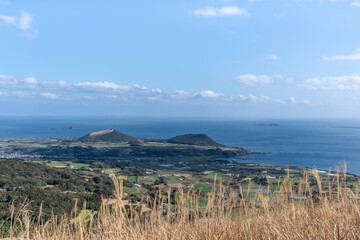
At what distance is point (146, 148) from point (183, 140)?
14600mm

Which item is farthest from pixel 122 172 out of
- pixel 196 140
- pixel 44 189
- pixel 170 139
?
pixel 170 139

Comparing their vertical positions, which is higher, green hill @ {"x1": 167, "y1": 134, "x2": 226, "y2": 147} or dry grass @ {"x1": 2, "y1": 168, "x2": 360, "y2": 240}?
dry grass @ {"x1": 2, "y1": 168, "x2": 360, "y2": 240}

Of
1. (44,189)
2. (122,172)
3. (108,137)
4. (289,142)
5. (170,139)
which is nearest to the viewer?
(44,189)

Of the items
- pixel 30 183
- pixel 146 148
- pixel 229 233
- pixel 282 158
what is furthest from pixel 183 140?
pixel 229 233

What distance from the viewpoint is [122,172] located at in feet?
110

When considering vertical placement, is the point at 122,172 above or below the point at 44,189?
below

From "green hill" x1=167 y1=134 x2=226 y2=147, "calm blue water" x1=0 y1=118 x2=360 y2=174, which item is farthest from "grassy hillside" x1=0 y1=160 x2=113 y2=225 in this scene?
"green hill" x1=167 y1=134 x2=226 y2=147

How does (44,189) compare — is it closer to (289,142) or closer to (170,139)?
(170,139)

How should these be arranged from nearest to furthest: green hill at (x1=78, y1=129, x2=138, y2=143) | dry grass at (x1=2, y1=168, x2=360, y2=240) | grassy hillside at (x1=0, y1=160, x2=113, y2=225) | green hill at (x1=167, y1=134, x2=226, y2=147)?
1. dry grass at (x1=2, y1=168, x2=360, y2=240)
2. grassy hillside at (x1=0, y1=160, x2=113, y2=225)
3. green hill at (x1=167, y1=134, x2=226, y2=147)
4. green hill at (x1=78, y1=129, x2=138, y2=143)

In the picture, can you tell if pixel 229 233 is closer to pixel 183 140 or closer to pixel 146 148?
pixel 146 148

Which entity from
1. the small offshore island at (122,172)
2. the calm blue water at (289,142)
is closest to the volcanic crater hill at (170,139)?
the small offshore island at (122,172)

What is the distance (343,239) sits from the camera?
1.74 meters

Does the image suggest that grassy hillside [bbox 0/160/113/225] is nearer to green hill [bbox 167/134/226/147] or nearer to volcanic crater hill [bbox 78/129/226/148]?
green hill [bbox 167/134/226/147]

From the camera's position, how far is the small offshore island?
1244 cm
